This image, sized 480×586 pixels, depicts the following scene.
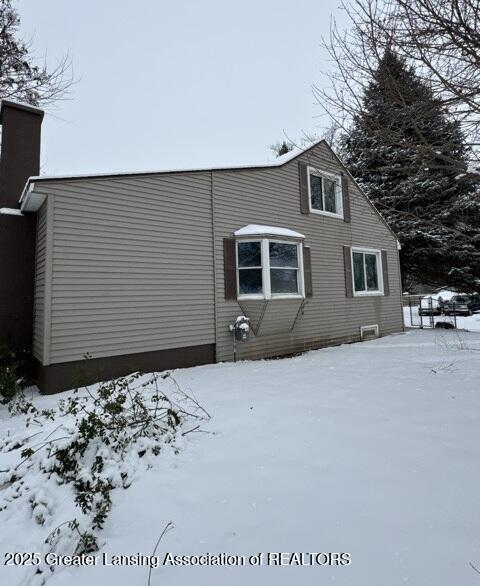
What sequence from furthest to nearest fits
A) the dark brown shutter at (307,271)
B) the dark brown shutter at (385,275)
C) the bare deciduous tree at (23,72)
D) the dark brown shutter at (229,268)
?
the dark brown shutter at (385,275) → the bare deciduous tree at (23,72) → the dark brown shutter at (307,271) → the dark brown shutter at (229,268)

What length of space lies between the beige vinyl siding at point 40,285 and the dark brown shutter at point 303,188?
6.38 meters

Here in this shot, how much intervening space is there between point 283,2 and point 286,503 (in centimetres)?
834

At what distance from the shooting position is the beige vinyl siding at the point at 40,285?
552 cm

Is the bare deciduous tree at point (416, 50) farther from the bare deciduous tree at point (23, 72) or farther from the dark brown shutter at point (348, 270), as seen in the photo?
the bare deciduous tree at point (23, 72)

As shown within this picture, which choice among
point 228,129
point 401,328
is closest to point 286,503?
point 401,328

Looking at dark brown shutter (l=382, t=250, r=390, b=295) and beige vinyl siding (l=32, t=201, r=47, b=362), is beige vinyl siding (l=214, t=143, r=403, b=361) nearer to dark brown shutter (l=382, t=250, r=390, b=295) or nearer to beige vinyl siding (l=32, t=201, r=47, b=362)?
dark brown shutter (l=382, t=250, r=390, b=295)

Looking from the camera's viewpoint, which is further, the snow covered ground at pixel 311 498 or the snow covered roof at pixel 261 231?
the snow covered roof at pixel 261 231

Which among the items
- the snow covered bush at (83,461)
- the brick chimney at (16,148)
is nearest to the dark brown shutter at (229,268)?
the snow covered bush at (83,461)

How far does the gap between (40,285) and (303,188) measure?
23.2 ft

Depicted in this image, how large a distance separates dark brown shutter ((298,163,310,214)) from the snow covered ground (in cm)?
642

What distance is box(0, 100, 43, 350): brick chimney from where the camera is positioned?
20.5 ft

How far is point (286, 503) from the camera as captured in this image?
7.02ft

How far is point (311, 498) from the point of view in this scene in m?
2.17

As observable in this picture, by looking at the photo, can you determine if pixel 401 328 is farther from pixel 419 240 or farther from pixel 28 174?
pixel 28 174
